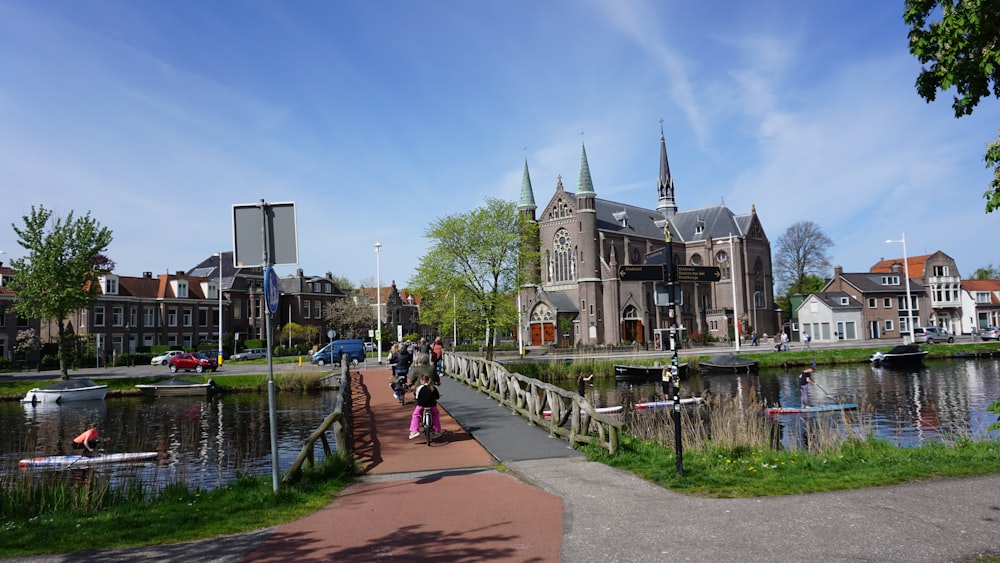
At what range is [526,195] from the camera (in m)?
68.4

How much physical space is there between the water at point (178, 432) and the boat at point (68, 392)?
0.49 metres

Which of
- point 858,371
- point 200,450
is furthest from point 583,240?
point 200,450

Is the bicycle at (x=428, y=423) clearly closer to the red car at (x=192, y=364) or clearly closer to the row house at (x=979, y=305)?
the red car at (x=192, y=364)

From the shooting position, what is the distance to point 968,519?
6.49 m

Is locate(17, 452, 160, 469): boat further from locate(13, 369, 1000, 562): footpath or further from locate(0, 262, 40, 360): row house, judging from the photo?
locate(0, 262, 40, 360): row house

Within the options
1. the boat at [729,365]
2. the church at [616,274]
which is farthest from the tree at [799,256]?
the boat at [729,365]

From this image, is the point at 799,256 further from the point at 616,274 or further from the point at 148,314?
the point at 148,314

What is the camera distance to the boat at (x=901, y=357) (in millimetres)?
41131

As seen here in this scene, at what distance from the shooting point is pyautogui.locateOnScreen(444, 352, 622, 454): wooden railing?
11023 millimetres

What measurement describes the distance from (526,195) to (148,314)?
40027mm

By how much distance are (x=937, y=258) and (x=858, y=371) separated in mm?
45000

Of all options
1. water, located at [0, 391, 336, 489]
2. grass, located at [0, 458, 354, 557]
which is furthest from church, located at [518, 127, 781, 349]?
grass, located at [0, 458, 354, 557]

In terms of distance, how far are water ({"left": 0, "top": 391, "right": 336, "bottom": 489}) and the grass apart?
2129mm

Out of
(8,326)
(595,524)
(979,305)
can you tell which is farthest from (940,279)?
A: (8,326)
